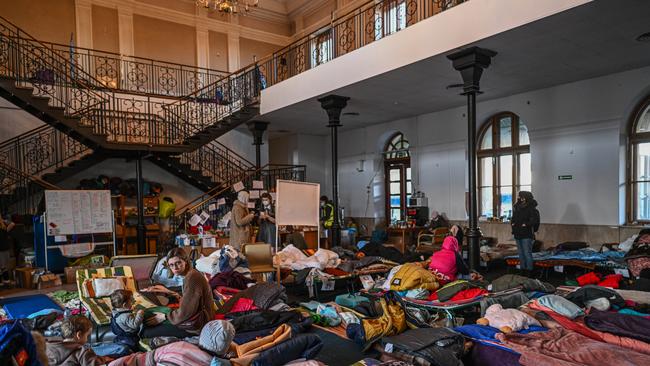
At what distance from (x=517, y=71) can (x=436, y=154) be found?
3572mm

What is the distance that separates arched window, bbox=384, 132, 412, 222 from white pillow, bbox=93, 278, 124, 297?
8139 millimetres

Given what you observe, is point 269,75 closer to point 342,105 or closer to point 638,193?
point 342,105

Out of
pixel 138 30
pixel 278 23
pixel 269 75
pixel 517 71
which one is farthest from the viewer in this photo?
pixel 278 23

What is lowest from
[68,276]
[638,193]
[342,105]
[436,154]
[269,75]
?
[68,276]

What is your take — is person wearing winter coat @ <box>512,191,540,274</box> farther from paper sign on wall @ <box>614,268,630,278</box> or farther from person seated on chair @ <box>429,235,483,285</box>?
person seated on chair @ <box>429,235,483,285</box>

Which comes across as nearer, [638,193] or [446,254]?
[446,254]

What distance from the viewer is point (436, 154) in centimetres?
1070

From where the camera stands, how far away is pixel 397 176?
40.1 ft

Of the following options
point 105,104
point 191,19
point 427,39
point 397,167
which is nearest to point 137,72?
point 105,104

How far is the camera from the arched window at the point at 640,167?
24.4 ft

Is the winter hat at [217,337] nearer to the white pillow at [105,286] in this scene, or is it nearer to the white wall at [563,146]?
the white pillow at [105,286]

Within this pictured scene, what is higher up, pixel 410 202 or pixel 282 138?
pixel 282 138

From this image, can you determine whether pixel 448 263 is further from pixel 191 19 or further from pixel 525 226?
pixel 191 19

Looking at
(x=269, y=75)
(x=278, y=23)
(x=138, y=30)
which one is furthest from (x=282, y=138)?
(x=138, y=30)
